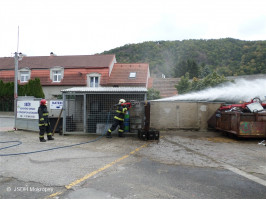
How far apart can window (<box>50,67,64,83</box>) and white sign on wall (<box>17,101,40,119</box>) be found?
1327cm

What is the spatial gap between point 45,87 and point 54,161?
20.1 m

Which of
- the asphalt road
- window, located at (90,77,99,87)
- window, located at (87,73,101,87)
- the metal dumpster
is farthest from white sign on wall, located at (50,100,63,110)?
window, located at (90,77,99,87)

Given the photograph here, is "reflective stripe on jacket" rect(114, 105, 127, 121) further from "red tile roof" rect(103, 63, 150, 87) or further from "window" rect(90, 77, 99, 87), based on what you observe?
"window" rect(90, 77, 99, 87)

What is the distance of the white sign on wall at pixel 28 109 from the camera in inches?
405

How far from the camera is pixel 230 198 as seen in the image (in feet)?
11.4

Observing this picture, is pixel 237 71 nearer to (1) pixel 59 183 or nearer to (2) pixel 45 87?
(2) pixel 45 87

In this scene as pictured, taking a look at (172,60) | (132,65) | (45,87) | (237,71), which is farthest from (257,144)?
(172,60)

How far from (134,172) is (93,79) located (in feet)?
63.5

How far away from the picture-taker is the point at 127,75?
23609 millimetres

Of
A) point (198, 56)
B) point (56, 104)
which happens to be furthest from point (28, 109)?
point (198, 56)

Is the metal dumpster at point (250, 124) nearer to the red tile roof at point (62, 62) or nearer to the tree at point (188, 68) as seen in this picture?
the red tile roof at point (62, 62)

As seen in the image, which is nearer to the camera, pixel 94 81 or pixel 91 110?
pixel 91 110

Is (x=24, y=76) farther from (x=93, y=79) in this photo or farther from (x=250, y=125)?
(x=250, y=125)

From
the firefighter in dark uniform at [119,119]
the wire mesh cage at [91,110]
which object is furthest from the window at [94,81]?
the firefighter in dark uniform at [119,119]
